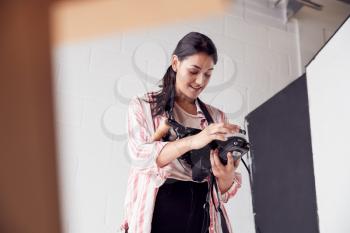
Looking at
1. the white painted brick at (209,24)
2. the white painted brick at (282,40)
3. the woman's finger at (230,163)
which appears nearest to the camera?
the woman's finger at (230,163)

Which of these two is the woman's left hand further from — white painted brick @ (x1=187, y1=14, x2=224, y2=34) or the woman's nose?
white painted brick @ (x1=187, y1=14, x2=224, y2=34)

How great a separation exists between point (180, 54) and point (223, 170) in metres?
0.28

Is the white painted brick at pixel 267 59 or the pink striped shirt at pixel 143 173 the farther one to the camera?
the white painted brick at pixel 267 59

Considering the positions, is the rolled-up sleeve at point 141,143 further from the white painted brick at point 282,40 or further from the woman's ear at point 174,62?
the white painted brick at point 282,40

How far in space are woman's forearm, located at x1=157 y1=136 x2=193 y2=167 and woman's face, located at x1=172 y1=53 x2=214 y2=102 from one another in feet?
0.41

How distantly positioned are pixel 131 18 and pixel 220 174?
0.42 metres

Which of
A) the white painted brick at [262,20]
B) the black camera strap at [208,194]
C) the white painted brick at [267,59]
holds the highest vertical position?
the white painted brick at [262,20]

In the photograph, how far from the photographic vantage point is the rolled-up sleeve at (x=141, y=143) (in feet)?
3.18

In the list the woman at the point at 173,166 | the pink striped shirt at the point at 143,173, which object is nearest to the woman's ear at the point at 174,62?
the woman at the point at 173,166

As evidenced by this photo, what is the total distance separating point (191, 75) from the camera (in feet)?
3.46

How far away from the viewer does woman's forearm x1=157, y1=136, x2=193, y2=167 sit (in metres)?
0.97

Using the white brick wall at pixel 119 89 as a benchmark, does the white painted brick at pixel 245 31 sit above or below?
above

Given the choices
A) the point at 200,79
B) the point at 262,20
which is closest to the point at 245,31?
the point at 262,20

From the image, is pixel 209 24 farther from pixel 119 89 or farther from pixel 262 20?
pixel 119 89
